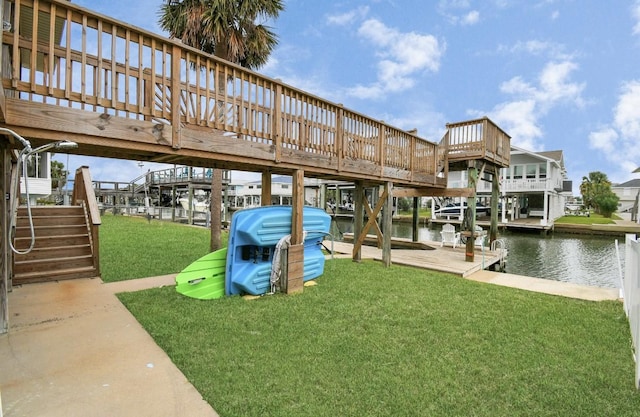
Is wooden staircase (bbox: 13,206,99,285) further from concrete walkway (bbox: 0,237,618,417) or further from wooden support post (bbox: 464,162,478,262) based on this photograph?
wooden support post (bbox: 464,162,478,262)

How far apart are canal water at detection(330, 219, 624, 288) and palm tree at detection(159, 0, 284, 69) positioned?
11.1 m

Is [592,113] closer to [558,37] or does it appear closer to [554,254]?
[558,37]

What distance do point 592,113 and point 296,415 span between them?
47443mm

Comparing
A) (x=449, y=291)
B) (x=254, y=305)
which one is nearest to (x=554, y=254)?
(x=449, y=291)

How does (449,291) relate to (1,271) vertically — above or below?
below

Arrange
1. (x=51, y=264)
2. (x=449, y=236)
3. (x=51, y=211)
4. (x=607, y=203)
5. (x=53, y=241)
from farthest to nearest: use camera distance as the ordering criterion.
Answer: (x=607, y=203) < (x=449, y=236) < (x=51, y=211) < (x=53, y=241) < (x=51, y=264)

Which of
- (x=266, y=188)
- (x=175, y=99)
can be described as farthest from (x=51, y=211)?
(x=175, y=99)

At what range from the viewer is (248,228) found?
4.93m

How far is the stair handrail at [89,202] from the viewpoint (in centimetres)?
634

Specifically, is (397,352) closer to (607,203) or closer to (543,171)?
(543,171)

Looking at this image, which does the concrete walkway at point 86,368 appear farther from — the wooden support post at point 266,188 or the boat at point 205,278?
the wooden support post at point 266,188

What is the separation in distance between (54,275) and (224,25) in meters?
7.04

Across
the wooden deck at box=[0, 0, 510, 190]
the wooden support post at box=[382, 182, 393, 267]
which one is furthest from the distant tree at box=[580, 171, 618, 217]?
the wooden deck at box=[0, 0, 510, 190]

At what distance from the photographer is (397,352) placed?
10.8ft
